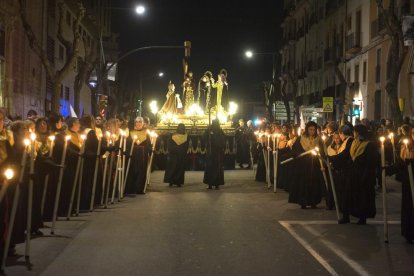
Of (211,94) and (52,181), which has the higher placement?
(211,94)

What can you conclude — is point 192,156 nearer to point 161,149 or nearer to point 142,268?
point 161,149

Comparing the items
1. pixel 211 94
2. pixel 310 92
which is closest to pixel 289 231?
pixel 211 94

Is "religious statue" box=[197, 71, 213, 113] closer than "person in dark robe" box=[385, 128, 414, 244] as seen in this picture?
No

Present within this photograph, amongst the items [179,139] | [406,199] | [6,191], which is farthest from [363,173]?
[179,139]

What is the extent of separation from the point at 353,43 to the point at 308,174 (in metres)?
30.5

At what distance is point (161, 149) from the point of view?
25.5 meters

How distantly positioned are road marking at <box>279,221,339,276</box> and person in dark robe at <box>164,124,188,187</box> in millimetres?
7541

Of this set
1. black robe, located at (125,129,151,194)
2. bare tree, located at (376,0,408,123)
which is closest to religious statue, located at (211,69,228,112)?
bare tree, located at (376,0,408,123)

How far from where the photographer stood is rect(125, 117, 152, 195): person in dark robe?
667 inches

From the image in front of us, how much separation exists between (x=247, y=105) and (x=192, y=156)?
7474cm

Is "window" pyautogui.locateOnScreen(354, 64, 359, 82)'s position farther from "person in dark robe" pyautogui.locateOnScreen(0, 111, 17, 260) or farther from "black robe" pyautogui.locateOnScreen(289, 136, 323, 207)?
"person in dark robe" pyautogui.locateOnScreen(0, 111, 17, 260)

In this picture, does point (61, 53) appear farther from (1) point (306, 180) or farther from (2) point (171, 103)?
(1) point (306, 180)

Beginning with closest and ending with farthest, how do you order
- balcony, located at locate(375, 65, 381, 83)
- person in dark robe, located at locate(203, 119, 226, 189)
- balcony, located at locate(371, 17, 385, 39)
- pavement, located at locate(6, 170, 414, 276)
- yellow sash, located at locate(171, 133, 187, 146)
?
pavement, located at locate(6, 170, 414, 276), person in dark robe, located at locate(203, 119, 226, 189), yellow sash, located at locate(171, 133, 187, 146), balcony, located at locate(371, 17, 385, 39), balcony, located at locate(375, 65, 381, 83)

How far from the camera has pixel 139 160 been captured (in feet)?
56.6
